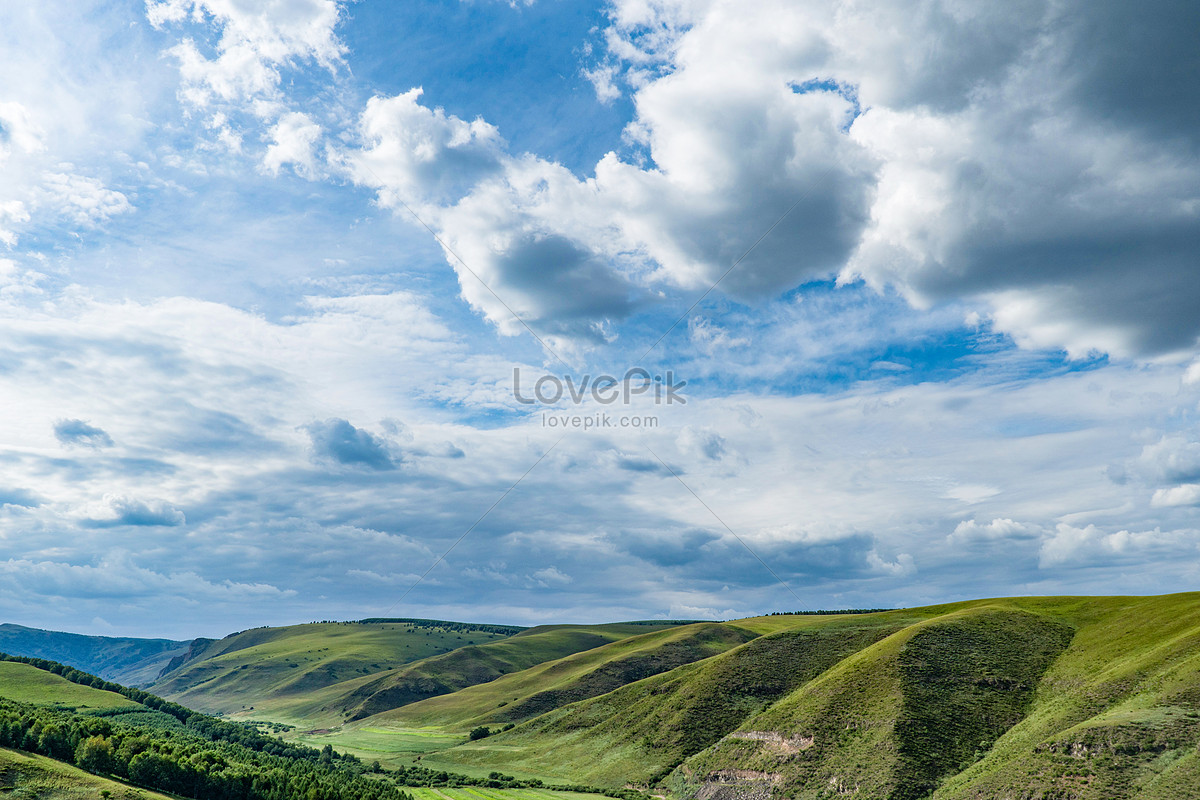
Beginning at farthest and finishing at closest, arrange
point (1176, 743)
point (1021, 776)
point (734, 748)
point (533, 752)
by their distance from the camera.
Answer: point (533, 752), point (734, 748), point (1021, 776), point (1176, 743)

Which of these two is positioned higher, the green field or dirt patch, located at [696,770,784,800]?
dirt patch, located at [696,770,784,800]

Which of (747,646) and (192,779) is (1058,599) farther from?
(192,779)

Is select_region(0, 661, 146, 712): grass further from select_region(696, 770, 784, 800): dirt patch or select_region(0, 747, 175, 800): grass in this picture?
select_region(696, 770, 784, 800): dirt patch

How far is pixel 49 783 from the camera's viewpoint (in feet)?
230

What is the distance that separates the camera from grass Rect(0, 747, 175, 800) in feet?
221

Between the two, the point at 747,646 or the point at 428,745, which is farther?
the point at 428,745

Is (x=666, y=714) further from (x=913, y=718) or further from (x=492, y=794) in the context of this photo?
(x=913, y=718)

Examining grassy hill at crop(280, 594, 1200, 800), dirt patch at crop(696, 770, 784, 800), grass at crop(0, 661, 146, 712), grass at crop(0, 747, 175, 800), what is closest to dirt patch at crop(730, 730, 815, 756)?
grassy hill at crop(280, 594, 1200, 800)

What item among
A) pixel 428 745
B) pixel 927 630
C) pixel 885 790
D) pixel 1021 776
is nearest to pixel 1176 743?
pixel 1021 776

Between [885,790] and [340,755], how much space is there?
12888 cm

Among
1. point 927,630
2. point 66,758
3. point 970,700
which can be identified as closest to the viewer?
point 66,758

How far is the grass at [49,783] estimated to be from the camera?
2653 inches

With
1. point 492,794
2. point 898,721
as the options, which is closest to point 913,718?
point 898,721

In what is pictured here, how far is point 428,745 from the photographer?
553 feet
